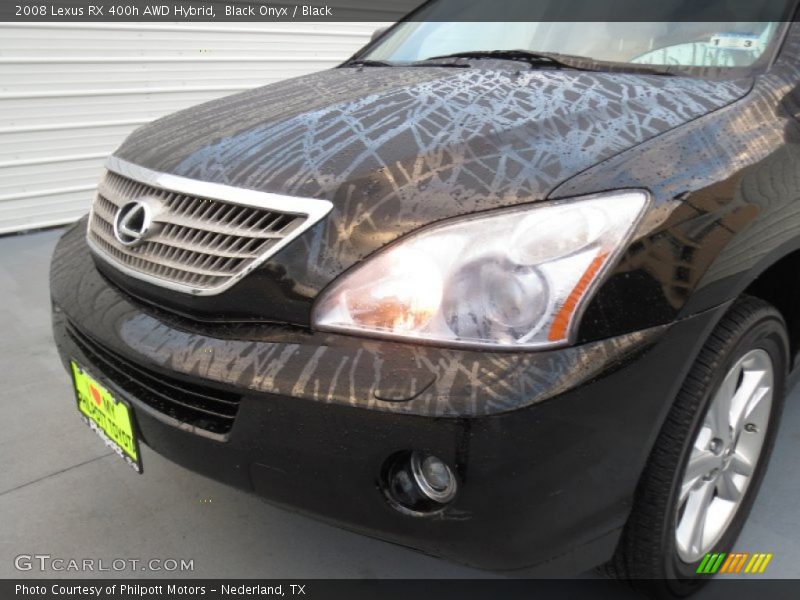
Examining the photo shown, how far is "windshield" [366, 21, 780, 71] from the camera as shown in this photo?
1.96 meters

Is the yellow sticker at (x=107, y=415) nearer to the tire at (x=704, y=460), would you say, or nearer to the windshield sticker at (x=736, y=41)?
the tire at (x=704, y=460)

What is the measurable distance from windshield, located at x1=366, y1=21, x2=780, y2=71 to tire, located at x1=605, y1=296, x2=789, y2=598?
2.33 feet

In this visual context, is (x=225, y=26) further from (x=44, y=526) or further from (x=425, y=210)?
(x=425, y=210)

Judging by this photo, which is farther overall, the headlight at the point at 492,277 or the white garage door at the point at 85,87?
the white garage door at the point at 85,87

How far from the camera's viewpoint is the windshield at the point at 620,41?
1.96 meters

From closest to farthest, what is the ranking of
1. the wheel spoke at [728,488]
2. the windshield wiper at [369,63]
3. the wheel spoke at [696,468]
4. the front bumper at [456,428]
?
the front bumper at [456,428] < the wheel spoke at [696,468] < the wheel spoke at [728,488] < the windshield wiper at [369,63]

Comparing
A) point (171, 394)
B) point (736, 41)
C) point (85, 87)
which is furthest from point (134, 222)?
point (85, 87)

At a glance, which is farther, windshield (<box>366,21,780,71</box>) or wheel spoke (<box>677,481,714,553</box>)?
windshield (<box>366,21,780,71</box>)

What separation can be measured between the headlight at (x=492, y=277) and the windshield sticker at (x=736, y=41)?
0.86m

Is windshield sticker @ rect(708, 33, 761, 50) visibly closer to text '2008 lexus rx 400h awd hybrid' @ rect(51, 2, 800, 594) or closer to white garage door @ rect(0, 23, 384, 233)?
text '2008 lexus rx 400h awd hybrid' @ rect(51, 2, 800, 594)

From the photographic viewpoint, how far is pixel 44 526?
2100 millimetres

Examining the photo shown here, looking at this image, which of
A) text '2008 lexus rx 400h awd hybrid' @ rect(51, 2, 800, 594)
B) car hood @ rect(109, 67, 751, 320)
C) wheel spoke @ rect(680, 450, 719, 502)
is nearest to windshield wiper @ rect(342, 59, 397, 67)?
car hood @ rect(109, 67, 751, 320)

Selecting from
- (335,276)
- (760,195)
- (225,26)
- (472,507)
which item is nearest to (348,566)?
(472,507)

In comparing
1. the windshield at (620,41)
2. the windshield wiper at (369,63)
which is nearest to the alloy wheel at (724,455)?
the windshield at (620,41)
